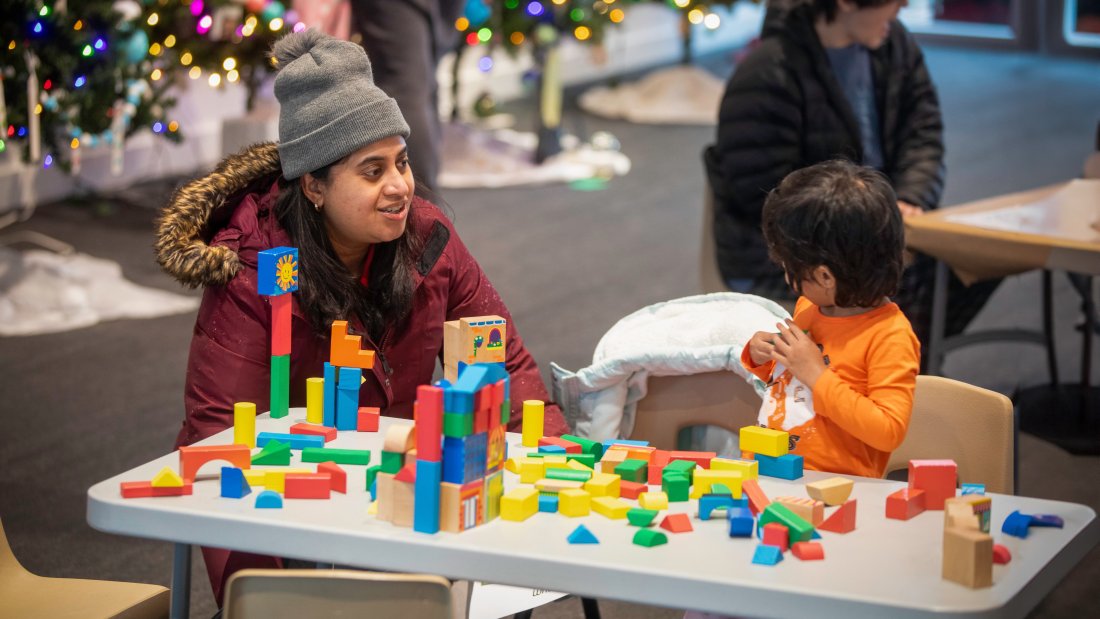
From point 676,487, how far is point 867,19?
6.93ft

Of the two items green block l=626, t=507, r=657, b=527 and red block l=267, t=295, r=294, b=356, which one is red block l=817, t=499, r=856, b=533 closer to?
green block l=626, t=507, r=657, b=527

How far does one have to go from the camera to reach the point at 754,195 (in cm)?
380

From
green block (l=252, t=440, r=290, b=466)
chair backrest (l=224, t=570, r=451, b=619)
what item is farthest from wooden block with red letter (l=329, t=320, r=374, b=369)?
chair backrest (l=224, t=570, r=451, b=619)

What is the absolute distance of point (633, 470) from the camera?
6.95 feet

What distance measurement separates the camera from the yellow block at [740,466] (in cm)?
214

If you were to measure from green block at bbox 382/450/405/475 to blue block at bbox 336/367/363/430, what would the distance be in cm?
42

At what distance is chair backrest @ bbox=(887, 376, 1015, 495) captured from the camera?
2.46 m

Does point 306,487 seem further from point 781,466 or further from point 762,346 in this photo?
point 762,346

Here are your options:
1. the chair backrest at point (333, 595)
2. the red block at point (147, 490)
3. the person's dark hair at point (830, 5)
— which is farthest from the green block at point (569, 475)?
the person's dark hair at point (830, 5)

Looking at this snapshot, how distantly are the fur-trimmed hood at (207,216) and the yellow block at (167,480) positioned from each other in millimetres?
561

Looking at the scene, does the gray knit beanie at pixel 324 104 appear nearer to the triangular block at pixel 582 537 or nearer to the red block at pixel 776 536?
the triangular block at pixel 582 537

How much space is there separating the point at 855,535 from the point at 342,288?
1.15m

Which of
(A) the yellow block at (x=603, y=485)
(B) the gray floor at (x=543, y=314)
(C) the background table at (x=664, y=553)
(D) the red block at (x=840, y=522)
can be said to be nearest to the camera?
(C) the background table at (x=664, y=553)

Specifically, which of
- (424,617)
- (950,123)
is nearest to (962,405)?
(424,617)
